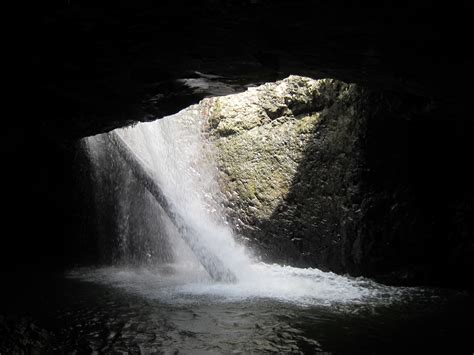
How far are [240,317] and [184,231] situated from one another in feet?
13.6

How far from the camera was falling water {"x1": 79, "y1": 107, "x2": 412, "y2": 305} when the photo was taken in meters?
6.81

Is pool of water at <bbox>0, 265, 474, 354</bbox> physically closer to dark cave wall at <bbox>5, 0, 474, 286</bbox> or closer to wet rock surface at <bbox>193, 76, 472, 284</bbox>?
wet rock surface at <bbox>193, 76, 472, 284</bbox>

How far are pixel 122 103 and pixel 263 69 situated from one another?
2322mm

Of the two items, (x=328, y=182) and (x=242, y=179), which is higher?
(x=242, y=179)

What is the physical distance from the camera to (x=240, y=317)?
5055mm

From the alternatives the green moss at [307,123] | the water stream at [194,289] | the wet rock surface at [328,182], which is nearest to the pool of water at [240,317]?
the water stream at [194,289]

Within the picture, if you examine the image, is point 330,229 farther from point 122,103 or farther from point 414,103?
point 122,103

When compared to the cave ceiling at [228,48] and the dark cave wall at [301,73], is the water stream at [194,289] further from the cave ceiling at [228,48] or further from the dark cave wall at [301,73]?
the cave ceiling at [228,48]

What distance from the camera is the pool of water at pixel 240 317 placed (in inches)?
160

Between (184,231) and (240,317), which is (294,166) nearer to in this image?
(184,231)

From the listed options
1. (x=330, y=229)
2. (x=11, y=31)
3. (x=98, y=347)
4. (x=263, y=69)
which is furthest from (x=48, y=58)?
(x=330, y=229)

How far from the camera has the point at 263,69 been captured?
539 centimetres

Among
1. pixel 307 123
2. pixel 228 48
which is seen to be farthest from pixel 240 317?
pixel 307 123

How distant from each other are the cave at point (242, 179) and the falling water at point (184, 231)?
58 millimetres
